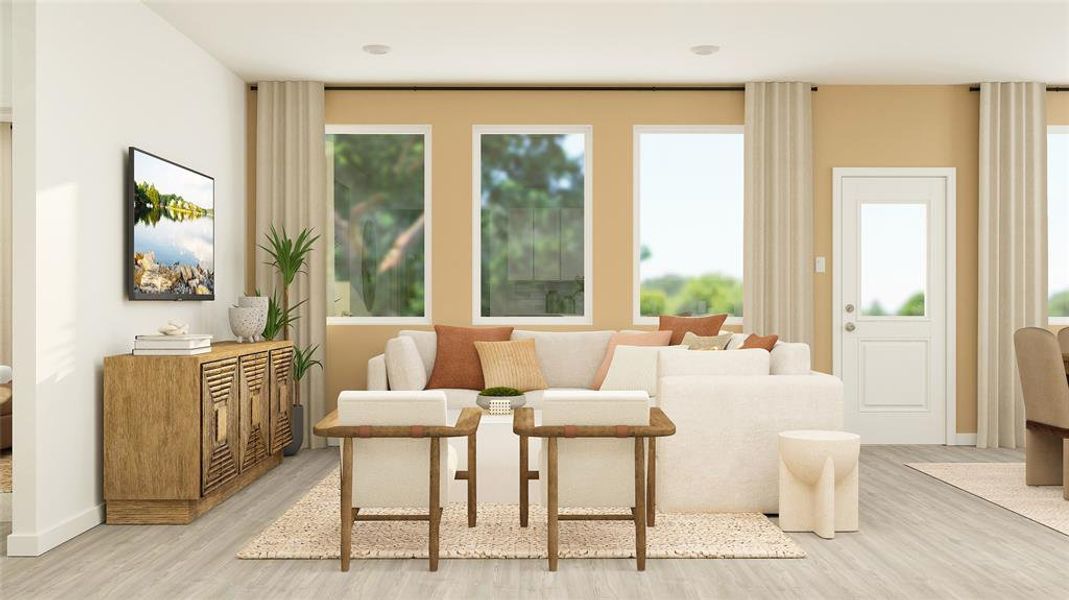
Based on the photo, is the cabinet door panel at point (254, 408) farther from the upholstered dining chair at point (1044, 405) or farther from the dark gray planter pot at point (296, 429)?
the upholstered dining chair at point (1044, 405)

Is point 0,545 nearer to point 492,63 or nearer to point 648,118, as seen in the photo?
point 492,63

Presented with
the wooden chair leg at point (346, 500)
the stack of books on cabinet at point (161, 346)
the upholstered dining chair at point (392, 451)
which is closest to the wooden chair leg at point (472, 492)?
the upholstered dining chair at point (392, 451)

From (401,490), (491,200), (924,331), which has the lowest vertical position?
(401,490)

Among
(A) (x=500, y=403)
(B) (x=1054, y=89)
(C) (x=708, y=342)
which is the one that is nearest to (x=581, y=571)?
(A) (x=500, y=403)

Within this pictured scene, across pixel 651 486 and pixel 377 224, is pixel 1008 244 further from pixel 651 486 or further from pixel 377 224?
pixel 377 224

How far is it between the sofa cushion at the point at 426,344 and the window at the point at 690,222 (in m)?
1.73

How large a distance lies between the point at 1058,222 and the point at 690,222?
3.01 metres

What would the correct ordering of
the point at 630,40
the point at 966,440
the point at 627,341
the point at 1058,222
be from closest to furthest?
the point at 630,40, the point at 627,341, the point at 966,440, the point at 1058,222

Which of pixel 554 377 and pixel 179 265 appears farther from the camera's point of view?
pixel 554 377

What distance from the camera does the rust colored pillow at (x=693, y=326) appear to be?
6.19 metres

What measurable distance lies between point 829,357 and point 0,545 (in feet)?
18.8

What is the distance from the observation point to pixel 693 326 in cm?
627

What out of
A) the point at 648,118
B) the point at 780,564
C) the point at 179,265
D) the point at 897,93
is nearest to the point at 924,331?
the point at 897,93

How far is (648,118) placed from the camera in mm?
6867
